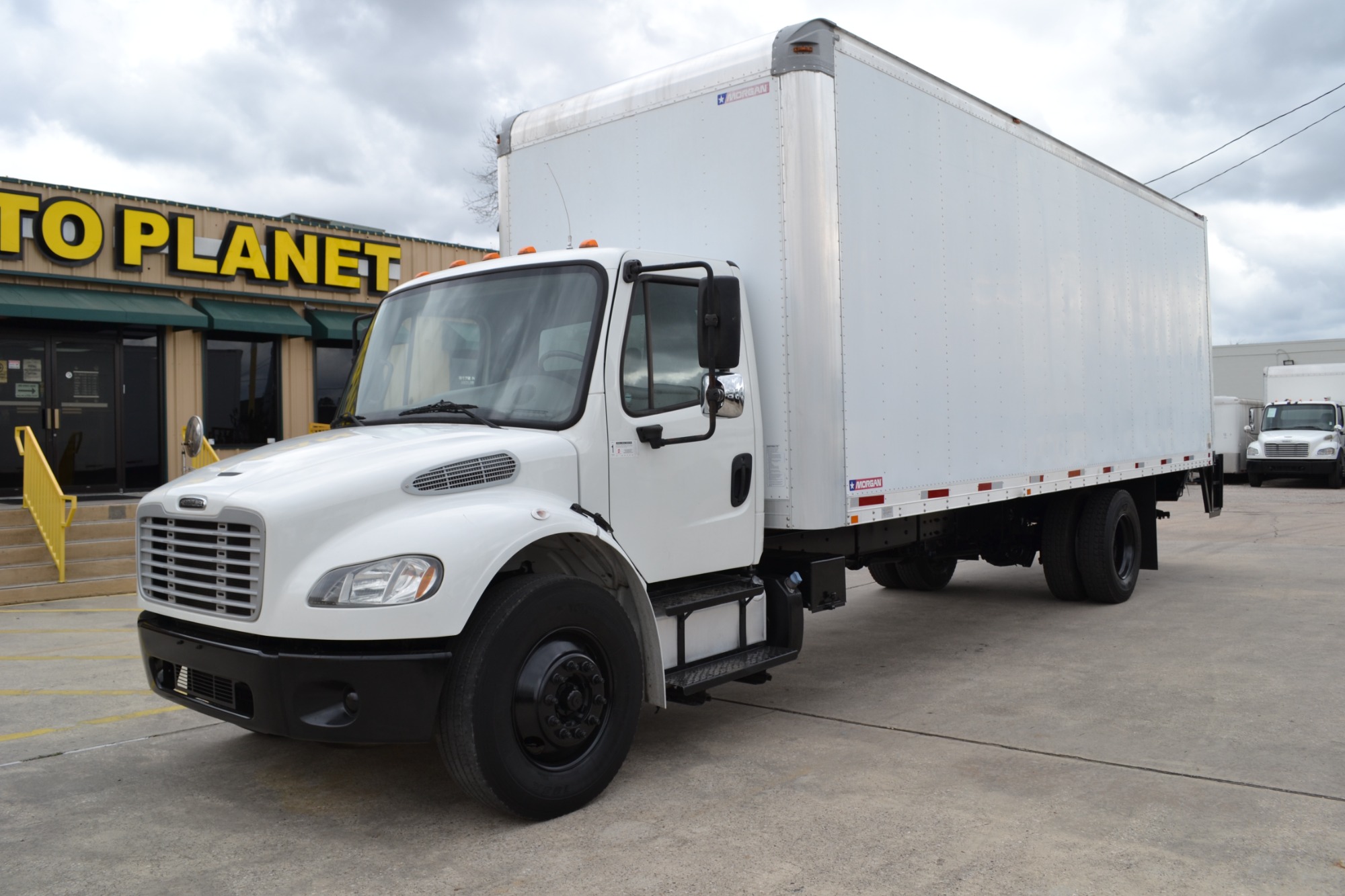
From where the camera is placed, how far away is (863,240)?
5.82 metres

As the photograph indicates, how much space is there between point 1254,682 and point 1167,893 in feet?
11.7

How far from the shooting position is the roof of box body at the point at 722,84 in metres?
5.53

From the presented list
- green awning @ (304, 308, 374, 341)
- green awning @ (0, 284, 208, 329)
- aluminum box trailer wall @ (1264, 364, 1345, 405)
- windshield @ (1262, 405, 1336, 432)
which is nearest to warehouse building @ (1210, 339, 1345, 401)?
aluminum box trailer wall @ (1264, 364, 1345, 405)

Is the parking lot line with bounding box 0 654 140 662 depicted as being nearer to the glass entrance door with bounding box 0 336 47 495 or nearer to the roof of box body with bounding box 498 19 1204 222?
the roof of box body with bounding box 498 19 1204 222

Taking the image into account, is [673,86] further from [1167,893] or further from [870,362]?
[1167,893]

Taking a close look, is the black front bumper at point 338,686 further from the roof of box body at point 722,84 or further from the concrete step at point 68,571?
the concrete step at point 68,571

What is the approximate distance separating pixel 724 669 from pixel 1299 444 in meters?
27.3

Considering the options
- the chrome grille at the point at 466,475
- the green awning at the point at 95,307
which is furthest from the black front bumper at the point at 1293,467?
the chrome grille at the point at 466,475

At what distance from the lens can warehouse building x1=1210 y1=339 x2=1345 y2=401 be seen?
160 feet

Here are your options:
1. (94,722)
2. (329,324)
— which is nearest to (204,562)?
(94,722)

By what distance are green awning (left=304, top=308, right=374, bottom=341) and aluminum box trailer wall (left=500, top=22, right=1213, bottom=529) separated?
38.0 ft

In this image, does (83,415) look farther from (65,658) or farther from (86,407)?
(65,658)

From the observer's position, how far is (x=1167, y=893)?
3.51 m

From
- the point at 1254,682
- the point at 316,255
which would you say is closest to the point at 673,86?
the point at 1254,682
